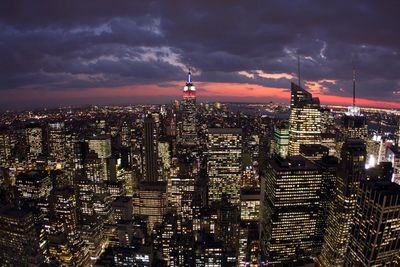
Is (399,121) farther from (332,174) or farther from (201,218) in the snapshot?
(201,218)

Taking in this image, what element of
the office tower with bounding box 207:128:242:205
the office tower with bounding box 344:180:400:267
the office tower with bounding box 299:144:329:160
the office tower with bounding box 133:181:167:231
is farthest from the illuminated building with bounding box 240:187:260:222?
the office tower with bounding box 344:180:400:267

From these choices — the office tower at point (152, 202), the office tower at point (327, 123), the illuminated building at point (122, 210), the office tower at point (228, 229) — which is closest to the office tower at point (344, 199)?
the office tower at point (228, 229)

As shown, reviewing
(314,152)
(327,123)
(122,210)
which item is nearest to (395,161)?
(314,152)

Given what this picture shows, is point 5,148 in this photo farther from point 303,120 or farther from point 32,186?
point 303,120

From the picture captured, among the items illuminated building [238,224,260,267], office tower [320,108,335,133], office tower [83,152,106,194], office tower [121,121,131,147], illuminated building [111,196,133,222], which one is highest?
office tower [320,108,335,133]

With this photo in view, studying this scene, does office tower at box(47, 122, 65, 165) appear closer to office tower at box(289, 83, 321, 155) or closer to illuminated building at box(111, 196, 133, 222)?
illuminated building at box(111, 196, 133, 222)

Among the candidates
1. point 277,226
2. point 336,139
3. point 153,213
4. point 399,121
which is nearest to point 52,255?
point 153,213

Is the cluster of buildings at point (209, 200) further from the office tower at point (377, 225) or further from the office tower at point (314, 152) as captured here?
the office tower at point (314, 152)
